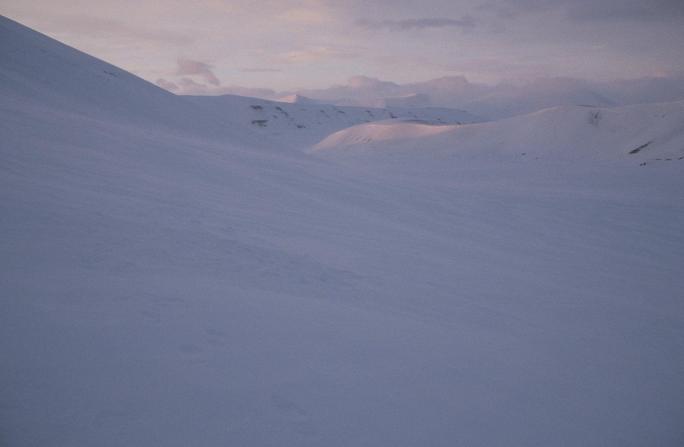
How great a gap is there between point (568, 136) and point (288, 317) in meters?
31.2

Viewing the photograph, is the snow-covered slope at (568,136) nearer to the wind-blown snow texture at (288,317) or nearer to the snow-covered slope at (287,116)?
the wind-blown snow texture at (288,317)

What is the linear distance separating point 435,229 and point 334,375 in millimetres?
5887

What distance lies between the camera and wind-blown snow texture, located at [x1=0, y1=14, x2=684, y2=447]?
7.10 ft

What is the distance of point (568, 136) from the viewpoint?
27938 mm

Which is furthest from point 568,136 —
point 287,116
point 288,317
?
point 287,116

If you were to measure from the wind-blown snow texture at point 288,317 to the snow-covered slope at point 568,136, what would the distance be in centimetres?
1862

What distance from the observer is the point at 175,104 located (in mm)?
16469

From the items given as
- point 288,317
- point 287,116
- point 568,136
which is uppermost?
point 287,116

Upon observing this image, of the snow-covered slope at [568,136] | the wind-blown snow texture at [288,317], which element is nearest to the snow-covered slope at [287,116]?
the snow-covered slope at [568,136]

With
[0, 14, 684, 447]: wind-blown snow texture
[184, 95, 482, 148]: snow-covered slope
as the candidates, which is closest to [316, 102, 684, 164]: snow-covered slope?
[0, 14, 684, 447]: wind-blown snow texture

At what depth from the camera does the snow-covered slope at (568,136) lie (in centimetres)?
2295

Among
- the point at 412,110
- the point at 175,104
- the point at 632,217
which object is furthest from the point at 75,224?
the point at 412,110

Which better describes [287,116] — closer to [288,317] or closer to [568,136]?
[568,136]

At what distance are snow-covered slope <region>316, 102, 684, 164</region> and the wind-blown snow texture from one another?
1862 cm
